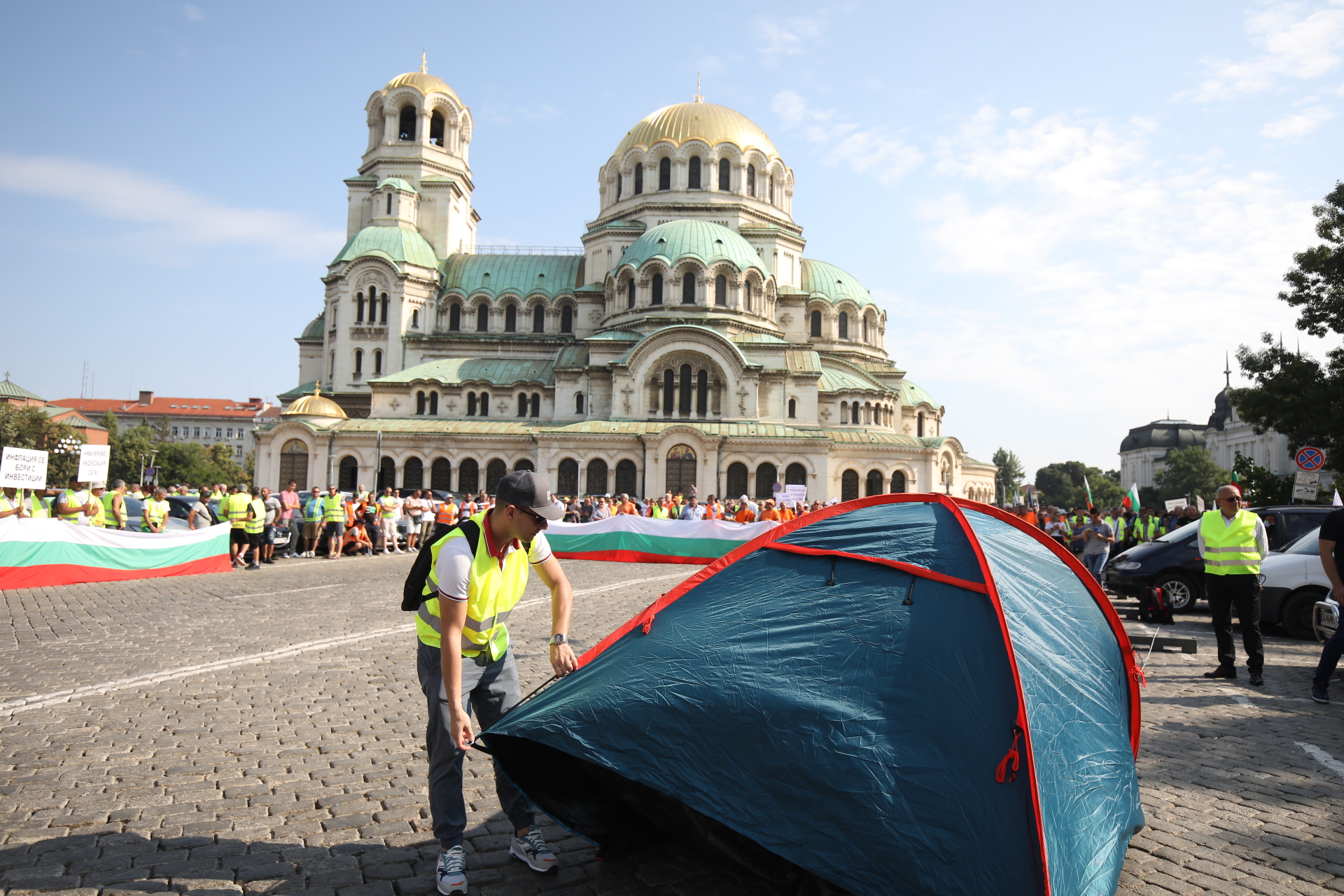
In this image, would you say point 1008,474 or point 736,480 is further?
point 1008,474

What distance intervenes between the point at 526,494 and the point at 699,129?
50088 millimetres

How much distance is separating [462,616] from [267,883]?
150 cm

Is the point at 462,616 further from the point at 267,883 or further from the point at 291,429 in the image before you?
the point at 291,429

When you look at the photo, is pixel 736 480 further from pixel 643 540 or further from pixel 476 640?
pixel 476 640

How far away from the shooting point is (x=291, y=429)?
44188 millimetres

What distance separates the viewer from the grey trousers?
3.70m

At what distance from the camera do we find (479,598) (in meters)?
3.78

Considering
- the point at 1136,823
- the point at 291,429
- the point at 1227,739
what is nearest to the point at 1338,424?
the point at 1227,739

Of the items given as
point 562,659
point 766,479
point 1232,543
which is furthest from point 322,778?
point 766,479

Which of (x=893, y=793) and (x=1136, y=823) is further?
(x=1136, y=823)

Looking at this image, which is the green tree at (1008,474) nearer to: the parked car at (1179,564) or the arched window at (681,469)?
the arched window at (681,469)

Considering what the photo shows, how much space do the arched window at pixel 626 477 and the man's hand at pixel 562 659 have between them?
37.7 m

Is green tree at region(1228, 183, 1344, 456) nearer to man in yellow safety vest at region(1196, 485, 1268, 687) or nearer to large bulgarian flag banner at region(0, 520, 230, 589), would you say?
man in yellow safety vest at region(1196, 485, 1268, 687)

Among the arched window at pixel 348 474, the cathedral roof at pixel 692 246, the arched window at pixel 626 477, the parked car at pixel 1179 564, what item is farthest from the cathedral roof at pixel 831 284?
the parked car at pixel 1179 564
